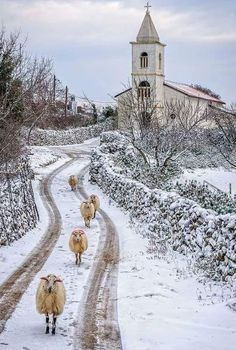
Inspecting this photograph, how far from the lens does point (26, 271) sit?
51.2 ft

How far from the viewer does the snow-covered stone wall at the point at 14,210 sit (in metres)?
20.1

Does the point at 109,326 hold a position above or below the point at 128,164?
below

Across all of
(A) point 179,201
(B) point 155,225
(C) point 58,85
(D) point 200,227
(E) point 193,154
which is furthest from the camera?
(C) point 58,85

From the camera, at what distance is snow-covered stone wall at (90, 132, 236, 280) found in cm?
1386

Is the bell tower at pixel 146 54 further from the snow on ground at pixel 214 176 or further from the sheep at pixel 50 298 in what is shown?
the sheep at pixel 50 298

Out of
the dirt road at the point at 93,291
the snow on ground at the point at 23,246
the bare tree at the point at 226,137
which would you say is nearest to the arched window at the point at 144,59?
the bare tree at the point at 226,137

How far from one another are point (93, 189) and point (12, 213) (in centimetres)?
1474

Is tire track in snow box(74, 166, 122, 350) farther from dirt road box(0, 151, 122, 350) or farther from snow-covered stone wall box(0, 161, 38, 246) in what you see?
snow-covered stone wall box(0, 161, 38, 246)

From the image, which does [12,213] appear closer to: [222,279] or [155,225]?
[155,225]

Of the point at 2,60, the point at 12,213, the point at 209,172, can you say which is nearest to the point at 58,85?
the point at 209,172

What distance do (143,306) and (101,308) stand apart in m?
0.92

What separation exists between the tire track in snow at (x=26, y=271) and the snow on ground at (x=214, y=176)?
53.0ft

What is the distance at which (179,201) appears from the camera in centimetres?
1861

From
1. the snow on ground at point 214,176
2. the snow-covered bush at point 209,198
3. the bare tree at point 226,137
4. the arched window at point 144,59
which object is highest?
the arched window at point 144,59
